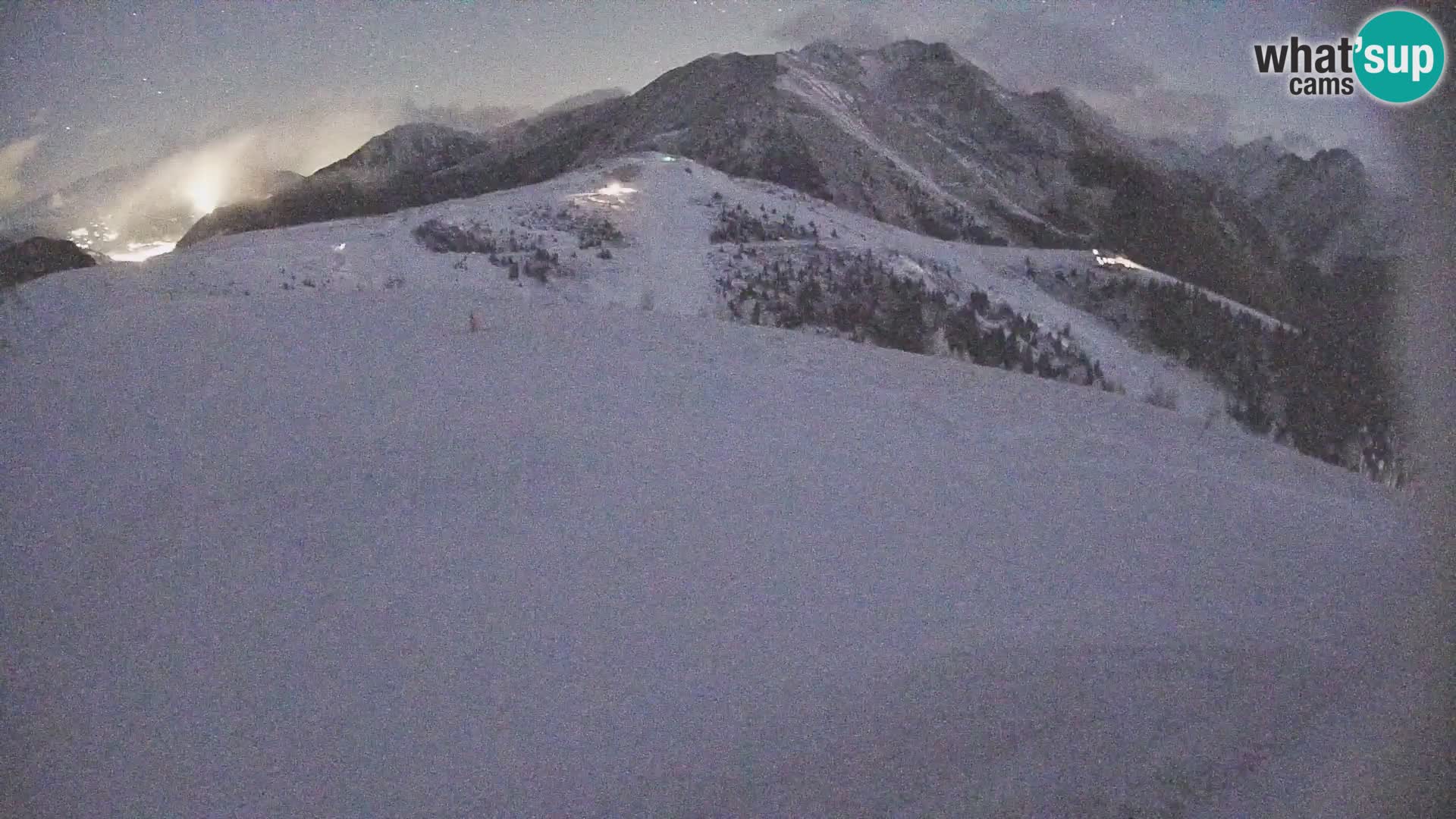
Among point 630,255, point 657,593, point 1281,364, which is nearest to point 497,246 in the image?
point 630,255

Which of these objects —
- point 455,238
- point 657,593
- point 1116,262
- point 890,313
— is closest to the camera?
point 657,593

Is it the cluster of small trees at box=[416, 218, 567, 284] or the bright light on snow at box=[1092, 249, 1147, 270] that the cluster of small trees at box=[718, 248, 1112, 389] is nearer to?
the cluster of small trees at box=[416, 218, 567, 284]

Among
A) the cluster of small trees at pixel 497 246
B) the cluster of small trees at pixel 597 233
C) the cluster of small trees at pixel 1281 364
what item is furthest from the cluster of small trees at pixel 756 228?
the cluster of small trees at pixel 1281 364

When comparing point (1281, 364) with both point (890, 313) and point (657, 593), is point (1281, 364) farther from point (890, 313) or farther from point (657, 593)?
point (657, 593)

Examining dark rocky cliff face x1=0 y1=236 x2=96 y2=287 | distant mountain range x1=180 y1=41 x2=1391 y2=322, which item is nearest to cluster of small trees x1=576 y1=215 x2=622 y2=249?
dark rocky cliff face x1=0 y1=236 x2=96 y2=287

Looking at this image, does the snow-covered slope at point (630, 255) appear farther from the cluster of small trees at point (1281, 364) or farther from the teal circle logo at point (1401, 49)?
the teal circle logo at point (1401, 49)

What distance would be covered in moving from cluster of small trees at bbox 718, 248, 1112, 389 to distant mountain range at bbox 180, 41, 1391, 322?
1102cm

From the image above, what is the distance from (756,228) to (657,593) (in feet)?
44.2

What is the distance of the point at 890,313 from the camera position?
1028 centimetres

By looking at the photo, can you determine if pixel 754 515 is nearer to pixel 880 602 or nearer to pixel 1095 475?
pixel 880 602

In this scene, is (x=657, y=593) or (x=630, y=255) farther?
(x=630, y=255)

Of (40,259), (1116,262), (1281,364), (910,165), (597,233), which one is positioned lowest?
(1281,364)

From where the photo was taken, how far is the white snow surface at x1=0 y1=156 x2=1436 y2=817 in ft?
5.09

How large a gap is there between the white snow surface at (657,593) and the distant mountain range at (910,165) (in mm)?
17542
